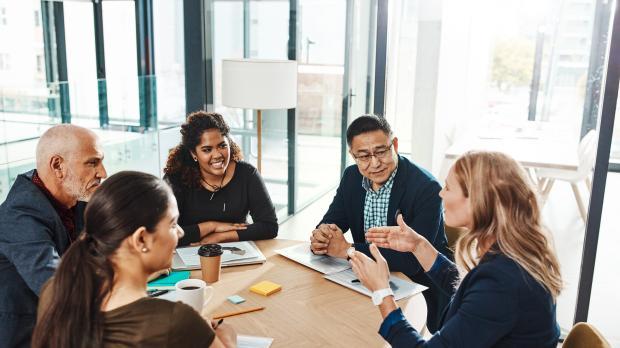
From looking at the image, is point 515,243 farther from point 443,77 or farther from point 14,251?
point 443,77

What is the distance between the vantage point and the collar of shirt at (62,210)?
6.05 feet

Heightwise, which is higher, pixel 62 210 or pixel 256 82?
pixel 256 82

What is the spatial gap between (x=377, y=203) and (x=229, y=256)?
0.72 m

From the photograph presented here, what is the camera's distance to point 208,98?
4.35 meters

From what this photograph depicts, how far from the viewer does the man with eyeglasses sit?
2312mm

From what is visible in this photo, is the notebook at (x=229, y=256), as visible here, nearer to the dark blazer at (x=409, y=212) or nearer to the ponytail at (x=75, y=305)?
the dark blazer at (x=409, y=212)

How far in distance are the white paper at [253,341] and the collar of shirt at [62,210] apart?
76 centimetres

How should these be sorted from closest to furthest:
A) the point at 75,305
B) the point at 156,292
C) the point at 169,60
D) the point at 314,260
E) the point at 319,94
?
1. the point at 75,305
2. the point at 156,292
3. the point at 314,260
4. the point at 169,60
5. the point at 319,94

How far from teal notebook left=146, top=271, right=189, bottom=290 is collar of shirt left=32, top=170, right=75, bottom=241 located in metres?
0.33

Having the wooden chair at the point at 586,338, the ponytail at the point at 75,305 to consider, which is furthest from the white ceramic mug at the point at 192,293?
the wooden chair at the point at 586,338

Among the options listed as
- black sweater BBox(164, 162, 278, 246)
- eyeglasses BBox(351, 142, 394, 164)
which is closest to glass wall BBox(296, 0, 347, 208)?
black sweater BBox(164, 162, 278, 246)

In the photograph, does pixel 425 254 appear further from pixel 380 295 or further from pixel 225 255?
pixel 225 255

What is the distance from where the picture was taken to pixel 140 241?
122 cm

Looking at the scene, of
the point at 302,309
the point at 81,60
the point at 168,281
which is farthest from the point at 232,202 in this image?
the point at 81,60
